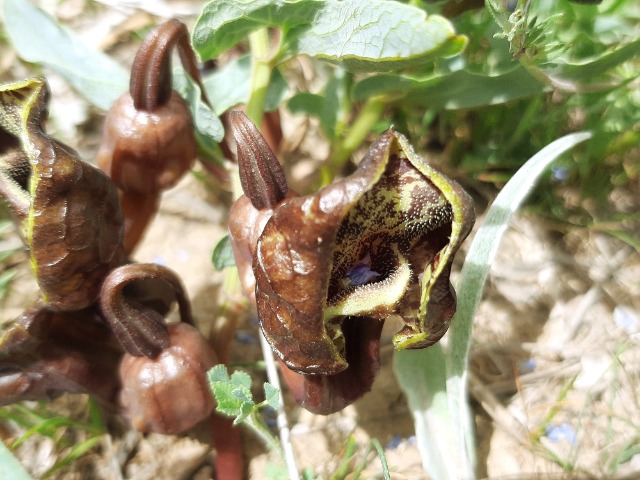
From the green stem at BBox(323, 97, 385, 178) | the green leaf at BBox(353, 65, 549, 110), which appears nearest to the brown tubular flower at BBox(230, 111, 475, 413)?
the green leaf at BBox(353, 65, 549, 110)

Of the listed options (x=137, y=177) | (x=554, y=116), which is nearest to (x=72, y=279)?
(x=137, y=177)

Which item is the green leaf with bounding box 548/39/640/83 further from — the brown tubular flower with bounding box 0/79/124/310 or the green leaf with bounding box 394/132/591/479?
the brown tubular flower with bounding box 0/79/124/310

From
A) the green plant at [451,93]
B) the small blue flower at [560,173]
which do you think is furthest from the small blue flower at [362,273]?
the small blue flower at [560,173]

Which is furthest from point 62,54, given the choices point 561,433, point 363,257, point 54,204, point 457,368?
point 561,433

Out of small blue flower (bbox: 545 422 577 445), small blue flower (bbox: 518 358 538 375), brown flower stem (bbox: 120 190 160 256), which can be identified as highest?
brown flower stem (bbox: 120 190 160 256)

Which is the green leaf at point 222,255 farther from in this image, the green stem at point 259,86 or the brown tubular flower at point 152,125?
the green stem at point 259,86

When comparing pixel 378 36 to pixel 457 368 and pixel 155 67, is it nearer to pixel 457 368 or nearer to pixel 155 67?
pixel 155 67

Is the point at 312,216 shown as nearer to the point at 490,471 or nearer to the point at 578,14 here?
the point at 490,471
